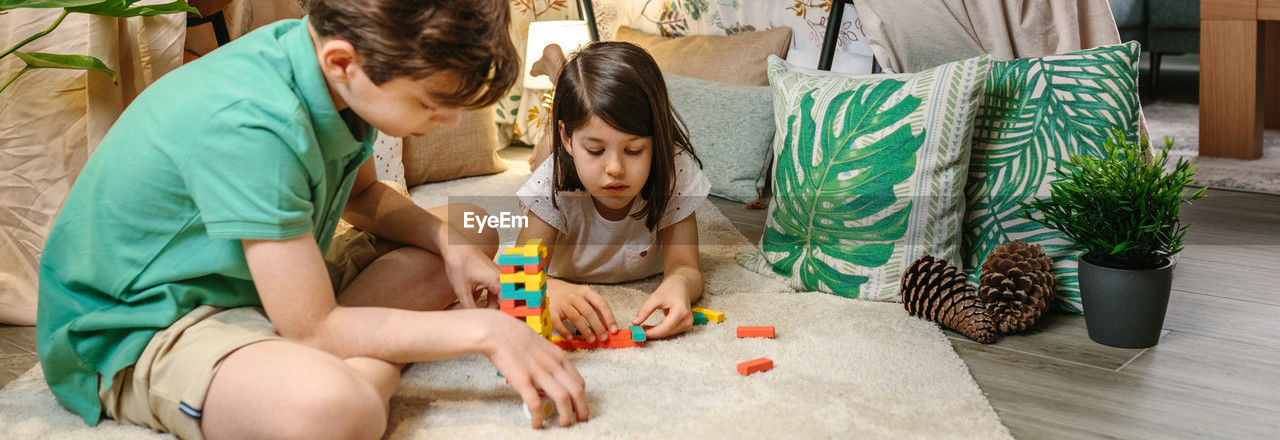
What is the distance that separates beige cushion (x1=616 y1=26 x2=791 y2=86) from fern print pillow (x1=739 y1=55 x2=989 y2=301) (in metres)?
0.74

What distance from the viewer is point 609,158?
1.46m

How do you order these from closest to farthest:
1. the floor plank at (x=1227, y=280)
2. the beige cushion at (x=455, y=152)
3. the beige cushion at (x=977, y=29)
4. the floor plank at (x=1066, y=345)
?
1. the floor plank at (x=1066, y=345)
2. the floor plank at (x=1227, y=280)
3. the beige cushion at (x=977, y=29)
4. the beige cushion at (x=455, y=152)

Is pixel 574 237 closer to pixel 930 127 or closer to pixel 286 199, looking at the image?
pixel 930 127

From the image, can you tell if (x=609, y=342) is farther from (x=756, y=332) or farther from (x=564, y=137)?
(x=564, y=137)

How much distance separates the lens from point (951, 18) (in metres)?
1.91

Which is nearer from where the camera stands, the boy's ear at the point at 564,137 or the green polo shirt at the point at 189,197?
the green polo shirt at the point at 189,197

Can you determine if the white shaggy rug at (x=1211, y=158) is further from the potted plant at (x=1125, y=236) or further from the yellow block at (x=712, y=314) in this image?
the yellow block at (x=712, y=314)

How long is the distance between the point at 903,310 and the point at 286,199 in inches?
36.7

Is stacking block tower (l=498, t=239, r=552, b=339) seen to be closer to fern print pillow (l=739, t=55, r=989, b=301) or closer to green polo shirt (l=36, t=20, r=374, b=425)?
green polo shirt (l=36, t=20, r=374, b=425)

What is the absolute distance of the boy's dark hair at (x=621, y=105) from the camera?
4.78 ft

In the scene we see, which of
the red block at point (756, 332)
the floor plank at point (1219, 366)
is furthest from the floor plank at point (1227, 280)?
the red block at point (756, 332)

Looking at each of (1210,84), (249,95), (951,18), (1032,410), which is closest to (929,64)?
(951,18)

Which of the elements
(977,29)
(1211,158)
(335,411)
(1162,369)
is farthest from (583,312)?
(1211,158)

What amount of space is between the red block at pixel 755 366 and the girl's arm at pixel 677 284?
0.48 feet
